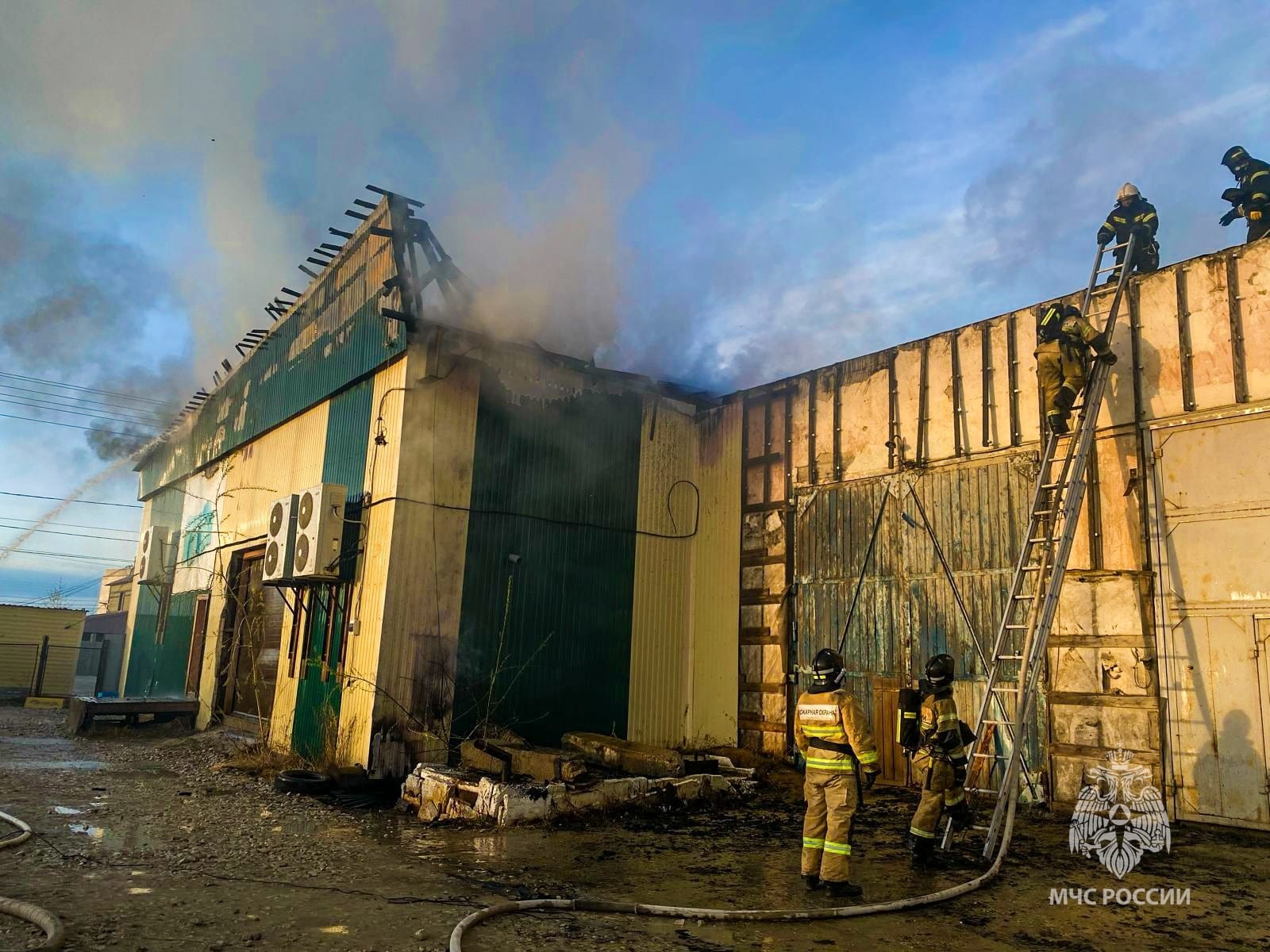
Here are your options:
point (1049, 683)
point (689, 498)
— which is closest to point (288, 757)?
point (689, 498)

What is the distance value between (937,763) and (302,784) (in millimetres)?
6834

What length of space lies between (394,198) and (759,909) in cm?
1059

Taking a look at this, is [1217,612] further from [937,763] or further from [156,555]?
[156,555]

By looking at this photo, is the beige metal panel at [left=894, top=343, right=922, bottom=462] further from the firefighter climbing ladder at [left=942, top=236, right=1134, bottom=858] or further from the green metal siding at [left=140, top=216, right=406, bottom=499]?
the green metal siding at [left=140, top=216, right=406, bottom=499]

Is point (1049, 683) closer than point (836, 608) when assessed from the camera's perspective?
Yes

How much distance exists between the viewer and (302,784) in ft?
30.7

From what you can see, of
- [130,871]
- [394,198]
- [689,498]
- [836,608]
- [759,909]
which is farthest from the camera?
[689,498]

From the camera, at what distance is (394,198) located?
12148 mm

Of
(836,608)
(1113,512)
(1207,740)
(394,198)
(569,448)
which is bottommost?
(1207,740)

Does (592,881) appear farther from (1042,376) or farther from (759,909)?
(1042,376)

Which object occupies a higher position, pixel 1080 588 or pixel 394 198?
pixel 394 198

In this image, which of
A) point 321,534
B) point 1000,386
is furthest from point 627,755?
point 1000,386

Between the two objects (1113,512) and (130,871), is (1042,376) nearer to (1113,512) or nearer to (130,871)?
(1113,512)

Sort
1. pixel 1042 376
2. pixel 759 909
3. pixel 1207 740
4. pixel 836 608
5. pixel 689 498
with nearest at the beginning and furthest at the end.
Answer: pixel 759 909, pixel 1207 740, pixel 1042 376, pixel 836 608, pixel 689 498
